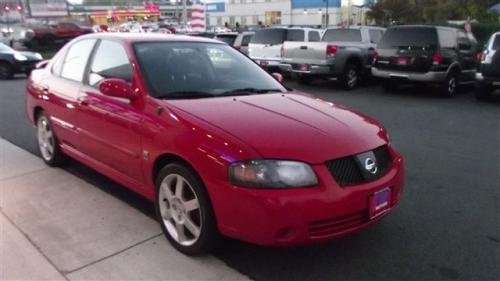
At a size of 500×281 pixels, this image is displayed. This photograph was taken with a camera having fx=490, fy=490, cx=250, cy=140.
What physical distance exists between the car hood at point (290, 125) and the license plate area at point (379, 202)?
0.32 meters

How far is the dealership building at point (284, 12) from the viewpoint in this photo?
7899 centimetres

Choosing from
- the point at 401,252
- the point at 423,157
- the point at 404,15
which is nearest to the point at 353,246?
the point at 401,252

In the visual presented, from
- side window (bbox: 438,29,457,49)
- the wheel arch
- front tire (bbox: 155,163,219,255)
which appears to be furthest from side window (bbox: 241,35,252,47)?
front tire (bbox: 155,163,219,255)

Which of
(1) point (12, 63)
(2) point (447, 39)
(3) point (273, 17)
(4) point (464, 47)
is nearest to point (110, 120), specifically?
(2) point (447, 39)

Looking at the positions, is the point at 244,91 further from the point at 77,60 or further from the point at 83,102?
the point at 77,60

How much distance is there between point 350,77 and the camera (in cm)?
1385

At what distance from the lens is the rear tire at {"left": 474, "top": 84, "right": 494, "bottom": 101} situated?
1116 centimetres

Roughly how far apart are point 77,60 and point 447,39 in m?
9.69

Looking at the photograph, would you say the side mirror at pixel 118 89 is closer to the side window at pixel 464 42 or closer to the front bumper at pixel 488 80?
the front bumper at pixel 488 80

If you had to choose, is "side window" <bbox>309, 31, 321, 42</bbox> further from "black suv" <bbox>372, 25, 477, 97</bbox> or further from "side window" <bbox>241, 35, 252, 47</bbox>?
"black suv" <bbox>372, 25, 477, 97</bbox>

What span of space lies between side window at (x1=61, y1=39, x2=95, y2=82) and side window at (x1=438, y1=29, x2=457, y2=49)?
9137mm

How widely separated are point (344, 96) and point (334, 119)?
901 centimetres

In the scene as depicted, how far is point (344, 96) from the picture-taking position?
12516 millimetres

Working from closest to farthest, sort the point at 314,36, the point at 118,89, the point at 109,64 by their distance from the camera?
the point at 118,89 < the point at 109,64 < the point at 314,36
